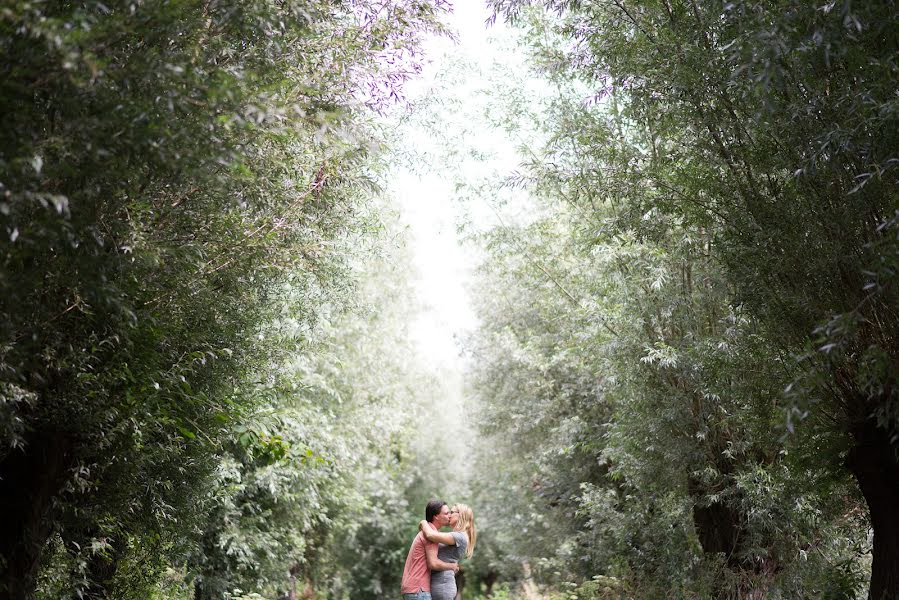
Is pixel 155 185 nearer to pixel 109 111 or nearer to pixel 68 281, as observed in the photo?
pixel 68 281

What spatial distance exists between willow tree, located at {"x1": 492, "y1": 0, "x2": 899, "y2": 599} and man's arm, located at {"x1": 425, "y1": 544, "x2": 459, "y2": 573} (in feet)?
9.82

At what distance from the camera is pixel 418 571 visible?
659cm

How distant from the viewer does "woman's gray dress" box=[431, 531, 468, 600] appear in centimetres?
659

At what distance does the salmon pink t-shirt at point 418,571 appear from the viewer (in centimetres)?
654

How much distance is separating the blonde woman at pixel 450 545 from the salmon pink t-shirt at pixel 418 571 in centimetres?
7

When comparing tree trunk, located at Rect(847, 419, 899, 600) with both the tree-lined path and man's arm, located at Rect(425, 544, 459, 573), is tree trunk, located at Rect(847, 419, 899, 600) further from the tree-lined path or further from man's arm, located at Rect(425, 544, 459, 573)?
man's arm, located at Rect(425, 544, 459, 573)

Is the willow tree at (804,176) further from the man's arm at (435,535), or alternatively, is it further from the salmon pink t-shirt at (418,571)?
the salmon pink t-shirt at (418,571)

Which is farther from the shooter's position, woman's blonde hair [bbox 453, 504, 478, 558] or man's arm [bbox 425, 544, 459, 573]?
woman's blonde hair [bbox 453, 504, 478, 558]

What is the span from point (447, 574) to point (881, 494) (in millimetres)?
3432

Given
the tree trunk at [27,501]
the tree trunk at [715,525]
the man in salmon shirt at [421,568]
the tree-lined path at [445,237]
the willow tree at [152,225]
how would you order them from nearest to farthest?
the willow tree at [152,225] < the tree-lined path at [445,237] < the tree trunk at [27,501] < the man in salmon shirt at [421,568] < the tree trunk at [715,525]

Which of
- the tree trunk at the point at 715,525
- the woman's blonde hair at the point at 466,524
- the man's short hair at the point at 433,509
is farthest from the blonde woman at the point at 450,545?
the tree trunk at the point at 715,525

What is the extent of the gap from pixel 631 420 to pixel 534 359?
4.99 m

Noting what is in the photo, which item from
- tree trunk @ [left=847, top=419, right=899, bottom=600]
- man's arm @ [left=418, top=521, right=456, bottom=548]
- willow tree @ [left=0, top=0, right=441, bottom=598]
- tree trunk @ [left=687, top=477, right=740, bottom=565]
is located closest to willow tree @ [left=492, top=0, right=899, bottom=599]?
tree trunk @ [left=847, top=419, right=899, bottom=600]

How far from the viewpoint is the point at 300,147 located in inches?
257
